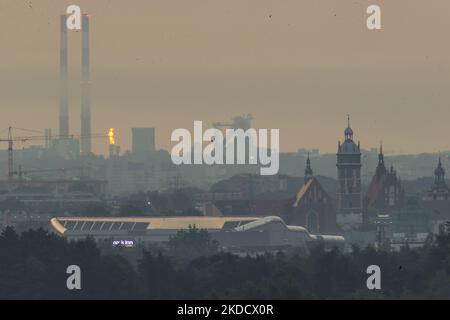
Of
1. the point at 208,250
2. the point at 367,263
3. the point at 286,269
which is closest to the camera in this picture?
the point at 286,269

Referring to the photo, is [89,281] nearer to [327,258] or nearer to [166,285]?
[166,285]

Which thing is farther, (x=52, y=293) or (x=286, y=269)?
(x=286, y=269)

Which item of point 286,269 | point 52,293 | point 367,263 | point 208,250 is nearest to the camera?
point 52,293
